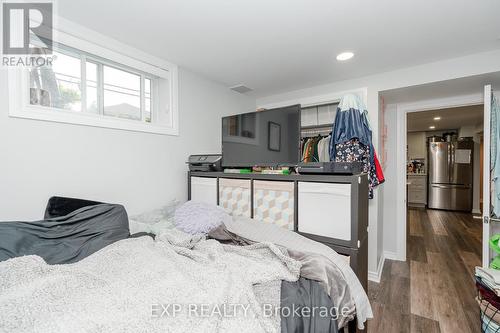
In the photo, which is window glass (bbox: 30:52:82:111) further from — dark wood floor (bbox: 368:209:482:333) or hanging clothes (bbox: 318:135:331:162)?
dark wood floor (bbox: 368:209:482:333)

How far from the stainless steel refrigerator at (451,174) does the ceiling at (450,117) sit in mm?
439

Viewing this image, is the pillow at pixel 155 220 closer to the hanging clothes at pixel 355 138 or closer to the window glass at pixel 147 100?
the window glass at pixel 147 100

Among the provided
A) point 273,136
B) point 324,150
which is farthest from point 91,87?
point 324,150

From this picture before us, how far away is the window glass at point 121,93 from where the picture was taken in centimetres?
201

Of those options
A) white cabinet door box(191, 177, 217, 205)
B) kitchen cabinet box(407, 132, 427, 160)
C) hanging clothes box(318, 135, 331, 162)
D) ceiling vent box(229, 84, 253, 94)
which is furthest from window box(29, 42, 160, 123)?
kitchen cabinet box(407, 132, 427, 160)

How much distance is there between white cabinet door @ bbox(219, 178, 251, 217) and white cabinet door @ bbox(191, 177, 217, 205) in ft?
0.31

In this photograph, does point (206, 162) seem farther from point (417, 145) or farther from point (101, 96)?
point (417, 145)

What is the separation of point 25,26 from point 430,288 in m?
4.04

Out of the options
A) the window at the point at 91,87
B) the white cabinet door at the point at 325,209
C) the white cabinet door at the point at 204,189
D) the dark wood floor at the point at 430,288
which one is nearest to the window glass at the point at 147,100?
the window at the point at 91,87

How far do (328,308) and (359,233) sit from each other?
2.36 feet

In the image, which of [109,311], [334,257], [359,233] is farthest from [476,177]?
[109,311]

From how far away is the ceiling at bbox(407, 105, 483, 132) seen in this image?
4214 mm

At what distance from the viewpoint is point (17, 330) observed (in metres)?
0.65

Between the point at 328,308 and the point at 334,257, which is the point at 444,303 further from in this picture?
the point at 328,308
